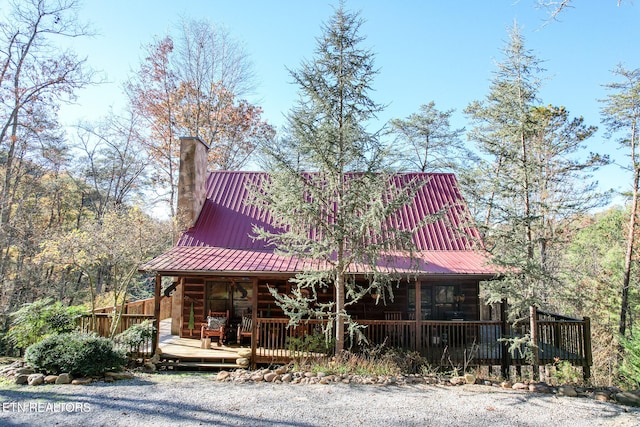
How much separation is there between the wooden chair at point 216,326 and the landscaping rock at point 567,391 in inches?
319

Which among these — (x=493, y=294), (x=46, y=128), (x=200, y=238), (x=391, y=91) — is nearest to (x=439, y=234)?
(x=493, y=294)

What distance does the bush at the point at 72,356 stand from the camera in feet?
25.3

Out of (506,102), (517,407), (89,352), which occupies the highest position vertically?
(506,102)

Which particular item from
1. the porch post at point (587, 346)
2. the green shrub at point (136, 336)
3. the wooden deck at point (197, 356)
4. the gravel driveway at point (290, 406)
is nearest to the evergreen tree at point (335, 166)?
the gravel driveway at point (290, 406)

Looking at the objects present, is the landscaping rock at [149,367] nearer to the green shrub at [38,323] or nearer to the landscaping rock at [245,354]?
the landscaping rock at [245,354]

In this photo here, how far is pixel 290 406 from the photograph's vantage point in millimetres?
6531

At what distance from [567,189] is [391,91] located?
14.5 m

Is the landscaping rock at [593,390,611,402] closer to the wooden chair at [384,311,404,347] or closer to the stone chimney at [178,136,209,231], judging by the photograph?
the wooden chair at [384,311,404,347]

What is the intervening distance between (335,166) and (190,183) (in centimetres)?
637

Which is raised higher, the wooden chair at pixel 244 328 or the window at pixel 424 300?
the window at pixel 424 300

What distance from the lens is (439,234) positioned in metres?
12.6

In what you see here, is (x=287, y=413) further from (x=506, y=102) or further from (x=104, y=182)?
(x=104, y=182)

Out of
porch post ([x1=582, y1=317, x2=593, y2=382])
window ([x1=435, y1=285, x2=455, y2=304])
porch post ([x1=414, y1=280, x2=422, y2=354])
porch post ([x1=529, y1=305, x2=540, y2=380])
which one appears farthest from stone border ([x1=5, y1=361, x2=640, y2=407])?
window ([x1=435, y1=285, x2=455, y2=304])

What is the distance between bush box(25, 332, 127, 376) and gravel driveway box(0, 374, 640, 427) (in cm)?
48
